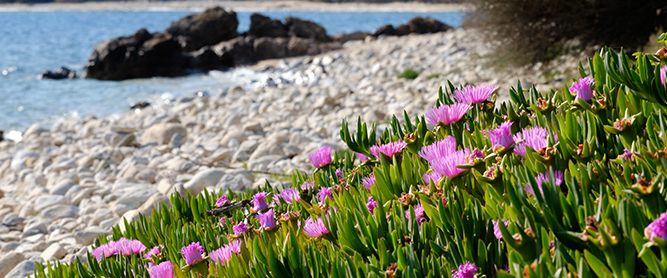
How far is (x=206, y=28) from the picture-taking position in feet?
62.5

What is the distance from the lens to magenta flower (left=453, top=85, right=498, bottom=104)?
4.43 feet

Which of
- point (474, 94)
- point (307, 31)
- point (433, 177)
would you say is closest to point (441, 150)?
point (433, 177)

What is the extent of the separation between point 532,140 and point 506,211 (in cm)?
21

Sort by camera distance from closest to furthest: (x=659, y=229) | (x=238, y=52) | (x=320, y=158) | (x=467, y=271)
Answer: (x=659, y=229)
(x=467, y=271)
(x=320, y=158)
(x=238, y=52)

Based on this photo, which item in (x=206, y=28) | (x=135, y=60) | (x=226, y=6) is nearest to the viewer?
(x=135, y=60)

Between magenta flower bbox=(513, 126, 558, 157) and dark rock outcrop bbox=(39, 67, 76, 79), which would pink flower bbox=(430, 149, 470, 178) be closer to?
magenta flower bbox=(513, 126, 558, 157)

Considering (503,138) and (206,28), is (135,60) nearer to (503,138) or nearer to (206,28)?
(206,28)

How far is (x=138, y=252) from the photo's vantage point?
134 cm

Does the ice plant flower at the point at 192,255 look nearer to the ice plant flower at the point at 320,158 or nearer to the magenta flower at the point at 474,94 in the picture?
the ice plant flower at the point at 320,158

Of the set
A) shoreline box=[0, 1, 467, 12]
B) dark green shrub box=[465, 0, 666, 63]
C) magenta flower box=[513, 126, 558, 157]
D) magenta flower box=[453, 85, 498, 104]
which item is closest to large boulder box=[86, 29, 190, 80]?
dark green shrub box=[465, 0, 666, 63]

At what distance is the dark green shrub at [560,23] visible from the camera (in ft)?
16.8

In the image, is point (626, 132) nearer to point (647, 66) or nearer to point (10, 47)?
point (647, 66)

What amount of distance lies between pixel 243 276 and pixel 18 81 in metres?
16.1

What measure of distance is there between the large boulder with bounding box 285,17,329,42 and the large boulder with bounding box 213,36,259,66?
269cm
